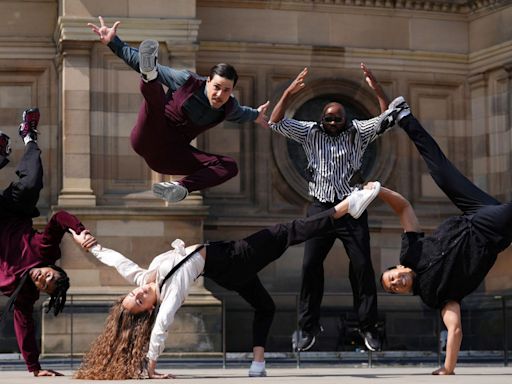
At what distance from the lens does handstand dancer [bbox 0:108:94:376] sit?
45.8 ft

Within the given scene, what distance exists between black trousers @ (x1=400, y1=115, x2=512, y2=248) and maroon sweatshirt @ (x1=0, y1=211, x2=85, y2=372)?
328 centimetres

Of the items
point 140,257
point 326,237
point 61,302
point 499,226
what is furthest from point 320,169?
point 140,257

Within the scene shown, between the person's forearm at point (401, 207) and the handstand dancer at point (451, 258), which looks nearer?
the handstand dancer at point (451, 258)

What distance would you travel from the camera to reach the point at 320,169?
14781 millimetres

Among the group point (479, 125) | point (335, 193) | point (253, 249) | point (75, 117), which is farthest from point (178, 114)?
point (479, 125)

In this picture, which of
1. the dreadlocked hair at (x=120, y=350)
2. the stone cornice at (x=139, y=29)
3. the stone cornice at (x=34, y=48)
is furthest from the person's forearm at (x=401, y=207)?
the stone cornice at (x=34, y=48)

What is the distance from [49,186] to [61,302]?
9524 millimetres

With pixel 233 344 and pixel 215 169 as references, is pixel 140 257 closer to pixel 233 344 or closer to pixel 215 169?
pixel 233 344

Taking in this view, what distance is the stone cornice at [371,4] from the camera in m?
24.3

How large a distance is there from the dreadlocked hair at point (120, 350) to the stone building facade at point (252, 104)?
8.73 metres

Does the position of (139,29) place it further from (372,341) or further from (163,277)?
(163,277)

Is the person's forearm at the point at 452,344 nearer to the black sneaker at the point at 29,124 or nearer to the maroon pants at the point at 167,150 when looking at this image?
the maroon pants at the point at 167,150

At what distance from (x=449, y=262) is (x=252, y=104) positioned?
10.6 meters

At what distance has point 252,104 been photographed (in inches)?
953
